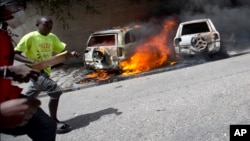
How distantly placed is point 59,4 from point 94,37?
4.55 m

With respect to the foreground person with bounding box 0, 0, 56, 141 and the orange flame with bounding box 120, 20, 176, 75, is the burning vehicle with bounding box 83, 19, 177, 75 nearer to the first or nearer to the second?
the orange flame with bounding box 120, 20, 176, 75

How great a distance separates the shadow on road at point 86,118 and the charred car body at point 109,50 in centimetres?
390

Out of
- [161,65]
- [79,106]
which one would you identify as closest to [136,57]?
[161,65]

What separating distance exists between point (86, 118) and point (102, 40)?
512 centimetres

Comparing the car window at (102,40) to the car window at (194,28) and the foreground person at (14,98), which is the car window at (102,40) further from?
the foreground person at (14,98)

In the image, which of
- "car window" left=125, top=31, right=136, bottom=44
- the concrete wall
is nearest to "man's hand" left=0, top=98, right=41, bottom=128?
"car window" left=125, top=31, right=136, bottom=44

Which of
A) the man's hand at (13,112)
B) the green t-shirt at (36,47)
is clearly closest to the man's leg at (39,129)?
the man's hand at (13,112)

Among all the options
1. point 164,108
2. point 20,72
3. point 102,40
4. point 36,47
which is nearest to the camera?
point 20,72

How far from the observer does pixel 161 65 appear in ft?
35.4

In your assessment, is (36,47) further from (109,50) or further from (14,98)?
(109,50)

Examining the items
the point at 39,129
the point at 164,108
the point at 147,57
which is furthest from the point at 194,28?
the point at 39,129

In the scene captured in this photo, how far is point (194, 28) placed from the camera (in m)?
11.3

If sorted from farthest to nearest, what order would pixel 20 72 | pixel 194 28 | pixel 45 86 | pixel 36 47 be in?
pixel 194 28 < pixel 36 47 < pixel 45 86 < pixel 20 72

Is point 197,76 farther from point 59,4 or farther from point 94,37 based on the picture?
point 59,4
